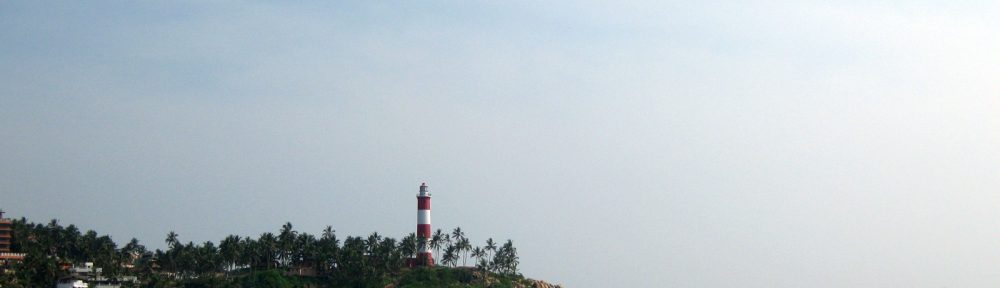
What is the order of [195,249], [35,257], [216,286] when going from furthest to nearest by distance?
[195,249], [216,286], [35,257]

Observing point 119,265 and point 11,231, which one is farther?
point 11,231

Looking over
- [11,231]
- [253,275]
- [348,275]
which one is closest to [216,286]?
[253,275]

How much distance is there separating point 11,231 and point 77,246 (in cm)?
1434

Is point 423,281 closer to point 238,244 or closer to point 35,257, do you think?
point 238,244

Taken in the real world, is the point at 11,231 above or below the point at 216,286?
above

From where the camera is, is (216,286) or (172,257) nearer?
(216,286)

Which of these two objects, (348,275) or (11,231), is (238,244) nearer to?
(348,275)

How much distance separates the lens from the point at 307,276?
192m

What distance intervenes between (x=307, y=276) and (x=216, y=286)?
19726mm

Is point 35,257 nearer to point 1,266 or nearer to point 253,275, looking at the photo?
point 1,266

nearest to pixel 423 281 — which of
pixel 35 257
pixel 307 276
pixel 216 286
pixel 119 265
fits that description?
pixel 307 276

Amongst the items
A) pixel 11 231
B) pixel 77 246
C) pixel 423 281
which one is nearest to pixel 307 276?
pixel 423 281

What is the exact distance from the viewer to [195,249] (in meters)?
189

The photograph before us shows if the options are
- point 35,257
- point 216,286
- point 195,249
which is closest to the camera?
point 35,257
